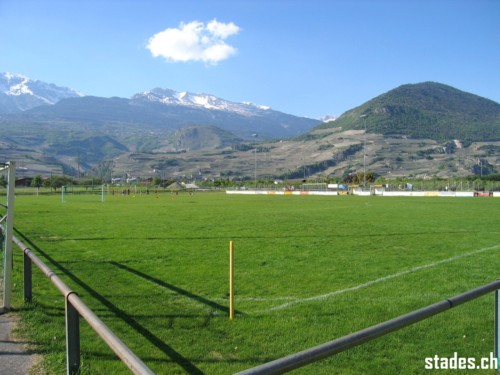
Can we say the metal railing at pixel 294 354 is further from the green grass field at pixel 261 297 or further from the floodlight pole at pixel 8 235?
the floodlight pole at pixel 8 235

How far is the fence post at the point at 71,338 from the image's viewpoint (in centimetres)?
444

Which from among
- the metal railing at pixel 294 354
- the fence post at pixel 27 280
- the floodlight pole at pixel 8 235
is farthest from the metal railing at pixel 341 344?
the fence post at pixel 27 280

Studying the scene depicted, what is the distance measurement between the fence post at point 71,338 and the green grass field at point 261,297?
576 mm

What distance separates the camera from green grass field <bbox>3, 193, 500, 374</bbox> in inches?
220

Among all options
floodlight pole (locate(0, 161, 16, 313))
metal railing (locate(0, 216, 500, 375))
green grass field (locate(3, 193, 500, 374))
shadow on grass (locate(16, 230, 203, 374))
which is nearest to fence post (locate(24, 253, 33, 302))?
green grass field (locate(3, 193, 500, 374))

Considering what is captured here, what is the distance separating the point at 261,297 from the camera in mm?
8352

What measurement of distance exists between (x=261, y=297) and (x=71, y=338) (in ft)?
14.3

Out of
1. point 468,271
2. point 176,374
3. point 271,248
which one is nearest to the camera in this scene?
point 176,374

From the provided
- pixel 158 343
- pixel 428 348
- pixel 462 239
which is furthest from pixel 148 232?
pixel 428 348

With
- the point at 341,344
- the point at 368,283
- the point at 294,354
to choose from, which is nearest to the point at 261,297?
the point at 368,283

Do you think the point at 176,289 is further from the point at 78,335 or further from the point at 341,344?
the point at 341,344

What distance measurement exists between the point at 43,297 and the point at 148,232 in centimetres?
1112

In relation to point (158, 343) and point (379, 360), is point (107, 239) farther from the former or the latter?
point (379, 360)

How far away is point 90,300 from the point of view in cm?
809
